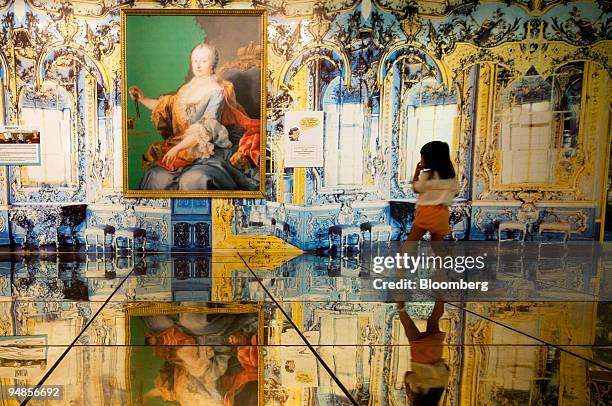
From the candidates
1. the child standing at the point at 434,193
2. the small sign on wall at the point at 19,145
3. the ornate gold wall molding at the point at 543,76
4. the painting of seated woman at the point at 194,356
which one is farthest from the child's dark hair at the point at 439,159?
the small sign on wall at the point at 19,145

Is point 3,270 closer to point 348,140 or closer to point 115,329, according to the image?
point 115,329

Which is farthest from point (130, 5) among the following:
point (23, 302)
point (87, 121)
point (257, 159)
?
point (23, 302)

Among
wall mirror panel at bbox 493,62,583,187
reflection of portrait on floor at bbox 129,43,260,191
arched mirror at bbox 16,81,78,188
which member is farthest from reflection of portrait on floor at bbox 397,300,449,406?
arched mirror at bbox 16,81,78,188

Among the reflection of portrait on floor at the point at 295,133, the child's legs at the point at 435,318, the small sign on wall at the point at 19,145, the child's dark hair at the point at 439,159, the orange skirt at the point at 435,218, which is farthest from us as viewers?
the reflection of portrait on floor at the point at 295,133

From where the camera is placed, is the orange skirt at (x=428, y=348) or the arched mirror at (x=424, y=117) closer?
the orange skirt at (x=428, y=348)

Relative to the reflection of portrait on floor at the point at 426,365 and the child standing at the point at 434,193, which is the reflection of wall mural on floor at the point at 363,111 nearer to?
the child standing at the point at 434,193

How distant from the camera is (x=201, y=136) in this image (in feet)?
17.7

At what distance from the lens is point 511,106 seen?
→ 17.9 ft

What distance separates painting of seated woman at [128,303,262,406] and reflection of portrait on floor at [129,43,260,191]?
3.46m

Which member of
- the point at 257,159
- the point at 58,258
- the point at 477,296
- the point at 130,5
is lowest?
the point at 58,258

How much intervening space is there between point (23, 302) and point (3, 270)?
1885 mm

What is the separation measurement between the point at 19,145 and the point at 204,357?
525 centimetres

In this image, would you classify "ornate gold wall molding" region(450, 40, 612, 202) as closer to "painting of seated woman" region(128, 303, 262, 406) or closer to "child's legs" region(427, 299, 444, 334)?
"child's legs" region(427, 299, 444, 334)

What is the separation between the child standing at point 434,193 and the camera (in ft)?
11.9
